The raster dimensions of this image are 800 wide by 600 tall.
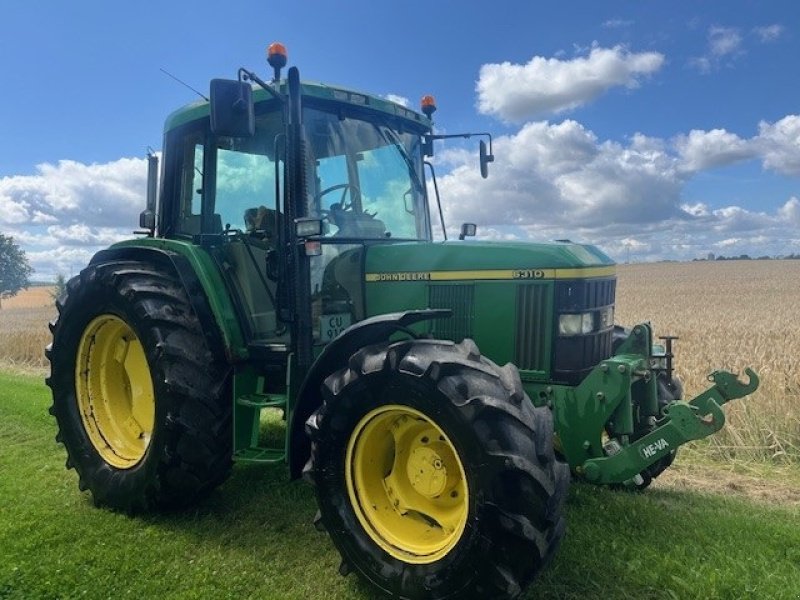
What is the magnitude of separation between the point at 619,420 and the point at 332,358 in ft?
5.50

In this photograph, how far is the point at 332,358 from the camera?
3.65m

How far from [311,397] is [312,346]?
481 millimetres

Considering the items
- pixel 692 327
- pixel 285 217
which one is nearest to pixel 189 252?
pixel 285 217

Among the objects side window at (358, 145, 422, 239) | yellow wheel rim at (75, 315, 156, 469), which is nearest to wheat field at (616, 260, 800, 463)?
side window at (358, 145, 422, 239)

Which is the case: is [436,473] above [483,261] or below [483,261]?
below

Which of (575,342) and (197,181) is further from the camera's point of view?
(197,181)

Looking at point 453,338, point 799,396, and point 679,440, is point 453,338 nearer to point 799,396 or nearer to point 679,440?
point 679,440

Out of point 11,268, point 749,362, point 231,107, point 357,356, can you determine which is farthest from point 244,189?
point 11,268

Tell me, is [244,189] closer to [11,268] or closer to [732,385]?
[732,385]

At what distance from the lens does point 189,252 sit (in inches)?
179

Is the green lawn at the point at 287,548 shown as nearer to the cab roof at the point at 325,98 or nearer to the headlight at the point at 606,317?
the headlight at the point at 606,317

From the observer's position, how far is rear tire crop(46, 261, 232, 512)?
4.14 meters

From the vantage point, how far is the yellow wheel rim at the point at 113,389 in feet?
15.8

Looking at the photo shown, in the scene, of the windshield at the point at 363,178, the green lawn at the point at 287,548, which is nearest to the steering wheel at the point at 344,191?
the windshield at the point at 363,178
